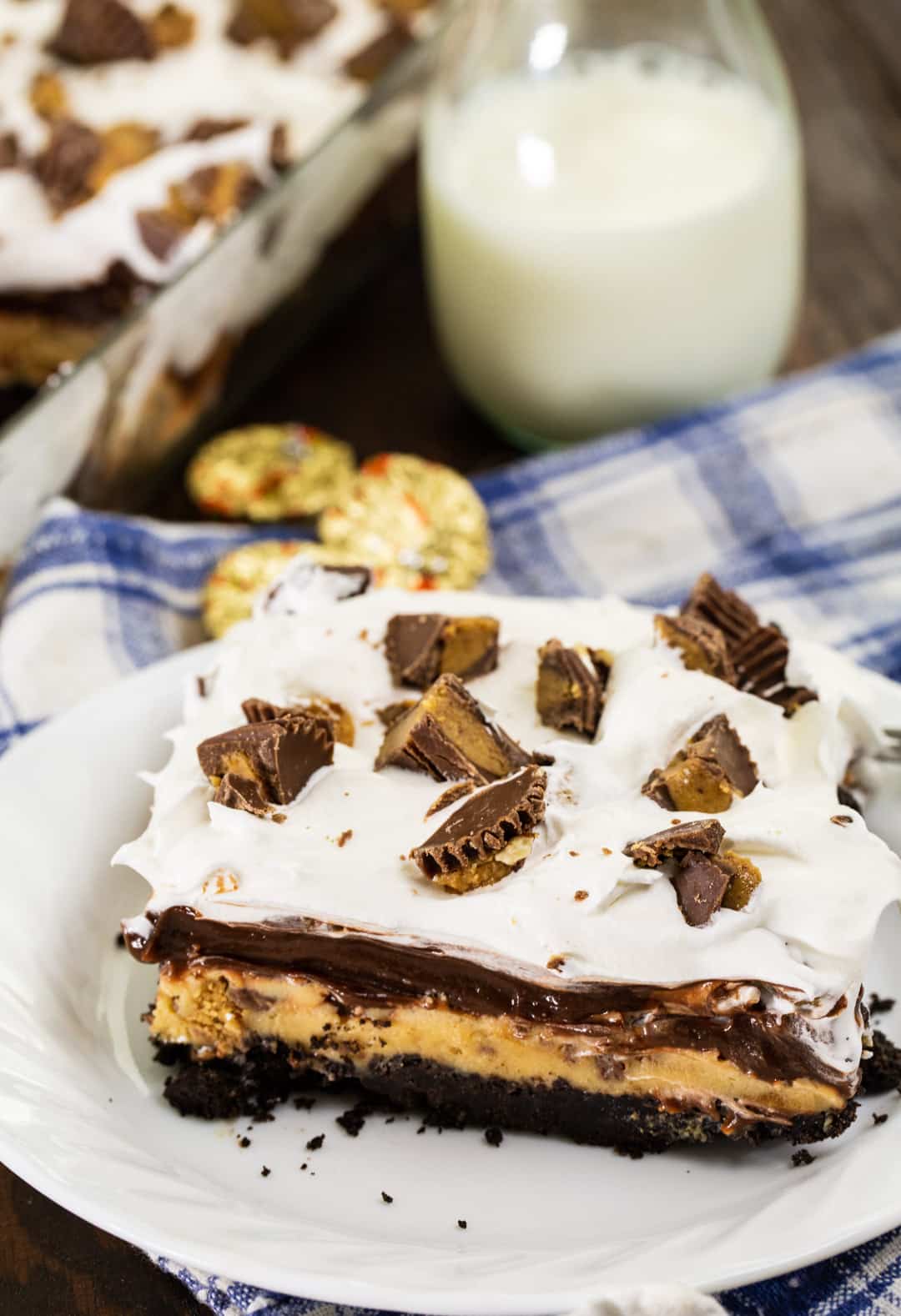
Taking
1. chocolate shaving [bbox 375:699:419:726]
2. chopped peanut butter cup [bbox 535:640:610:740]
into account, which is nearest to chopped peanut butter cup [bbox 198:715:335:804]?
chocolate shaving [bbox 375:699:419:726]

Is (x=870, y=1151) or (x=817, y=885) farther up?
A: (x=817, y=885)

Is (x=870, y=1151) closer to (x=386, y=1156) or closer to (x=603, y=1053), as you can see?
(x=603, y=1053)

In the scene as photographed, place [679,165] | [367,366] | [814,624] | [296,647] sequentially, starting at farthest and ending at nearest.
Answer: [367,366], [679,165], [814,624], [296,647]

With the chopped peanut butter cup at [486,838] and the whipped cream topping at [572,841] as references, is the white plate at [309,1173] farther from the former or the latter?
the chopped peanut butter cup at [486,838]

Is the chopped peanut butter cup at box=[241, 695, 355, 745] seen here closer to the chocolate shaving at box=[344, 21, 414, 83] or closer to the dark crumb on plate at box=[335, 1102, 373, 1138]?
the dark crumb on plate at box=[335, 1102, 373, 1138]

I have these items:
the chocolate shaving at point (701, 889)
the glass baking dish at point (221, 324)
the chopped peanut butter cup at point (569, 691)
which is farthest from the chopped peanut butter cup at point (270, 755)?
the glass baking dish at point (221, 324)

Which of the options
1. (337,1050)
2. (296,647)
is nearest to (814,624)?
(296,647)
